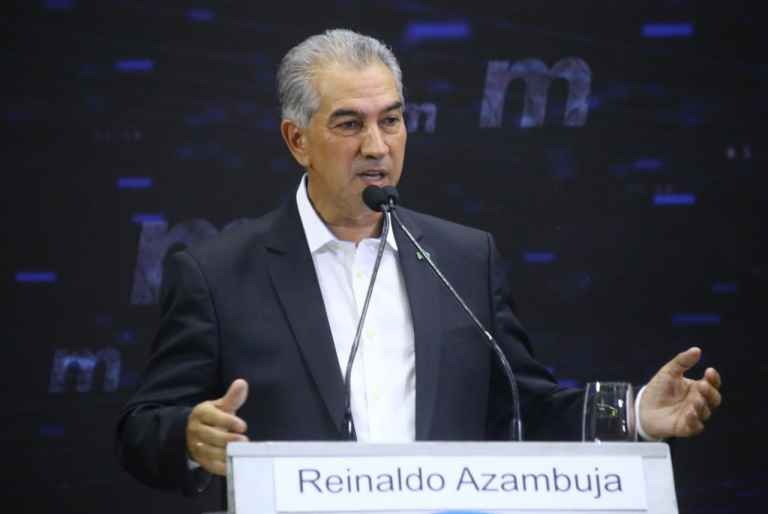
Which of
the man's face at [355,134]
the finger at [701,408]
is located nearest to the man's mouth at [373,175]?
the man's face at [355,134]

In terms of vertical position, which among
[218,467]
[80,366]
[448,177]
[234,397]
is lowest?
[80,366]

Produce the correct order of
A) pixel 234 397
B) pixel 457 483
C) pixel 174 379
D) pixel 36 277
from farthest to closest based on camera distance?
pixel 36 277
pixel 174 379
pixel 234 397
pixel 457 483

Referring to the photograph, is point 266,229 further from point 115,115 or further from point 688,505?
point 688,505

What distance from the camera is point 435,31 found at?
3.73 meters

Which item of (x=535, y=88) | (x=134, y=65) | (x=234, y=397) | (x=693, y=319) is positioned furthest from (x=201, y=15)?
(x=234, y=397)

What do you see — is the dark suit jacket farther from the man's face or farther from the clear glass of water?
the clear glass of water

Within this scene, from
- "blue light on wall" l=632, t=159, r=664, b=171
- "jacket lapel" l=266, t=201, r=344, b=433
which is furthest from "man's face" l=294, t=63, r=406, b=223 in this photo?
"blue light on wall" l=632, t=159, r=664, b=171

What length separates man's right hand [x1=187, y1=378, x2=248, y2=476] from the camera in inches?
85.9

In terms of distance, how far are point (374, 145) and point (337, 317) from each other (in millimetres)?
342

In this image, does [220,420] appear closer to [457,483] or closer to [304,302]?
[457,483]

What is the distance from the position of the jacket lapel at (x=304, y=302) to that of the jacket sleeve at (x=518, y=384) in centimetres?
38

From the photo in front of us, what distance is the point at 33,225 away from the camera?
3.59 m

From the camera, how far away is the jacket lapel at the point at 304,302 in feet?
8.98

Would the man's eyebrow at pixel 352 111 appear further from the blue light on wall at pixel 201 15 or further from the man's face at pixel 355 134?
the blue light on wall at pixel 201 15
